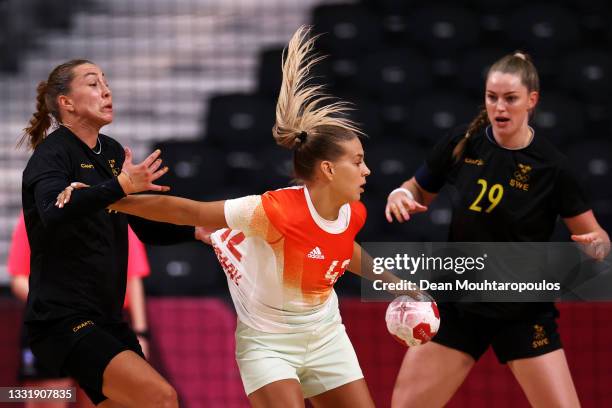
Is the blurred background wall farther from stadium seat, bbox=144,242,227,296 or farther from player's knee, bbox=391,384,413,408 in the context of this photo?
player's knee, bbox=391,384,413,408

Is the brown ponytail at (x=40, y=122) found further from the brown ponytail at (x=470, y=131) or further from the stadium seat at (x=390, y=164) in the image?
the stadium seat at (x=390, y=164)

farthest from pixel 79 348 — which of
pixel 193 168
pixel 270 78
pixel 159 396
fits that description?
pixel 270 78

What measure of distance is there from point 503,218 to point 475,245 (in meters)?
0.20

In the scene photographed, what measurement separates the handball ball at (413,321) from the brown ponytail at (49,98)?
1.68m

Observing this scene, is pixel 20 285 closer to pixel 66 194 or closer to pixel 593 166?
pixel 66 194

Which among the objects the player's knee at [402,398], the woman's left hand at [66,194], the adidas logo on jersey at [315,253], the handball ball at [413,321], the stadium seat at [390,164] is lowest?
the player's knee at [402,398]

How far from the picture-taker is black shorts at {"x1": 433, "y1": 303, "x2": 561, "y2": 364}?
16.1 feet

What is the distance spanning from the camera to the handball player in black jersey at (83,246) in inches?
161

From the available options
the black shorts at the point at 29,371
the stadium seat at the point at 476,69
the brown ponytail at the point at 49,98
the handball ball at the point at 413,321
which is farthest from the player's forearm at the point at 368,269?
the stadium seat at the point at 476,69

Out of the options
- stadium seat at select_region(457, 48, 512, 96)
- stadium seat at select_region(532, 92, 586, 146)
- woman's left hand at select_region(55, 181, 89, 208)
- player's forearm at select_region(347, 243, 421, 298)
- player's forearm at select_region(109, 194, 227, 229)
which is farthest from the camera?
stadium seat at select_region(457, 48, 512, 96)

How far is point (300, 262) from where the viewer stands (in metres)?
→ 4.43

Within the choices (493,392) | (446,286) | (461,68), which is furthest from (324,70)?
(446,286)

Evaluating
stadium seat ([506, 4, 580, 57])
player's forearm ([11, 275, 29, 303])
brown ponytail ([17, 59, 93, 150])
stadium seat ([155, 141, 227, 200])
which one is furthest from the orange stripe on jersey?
stadium seat ([506, 4, 580, 57])

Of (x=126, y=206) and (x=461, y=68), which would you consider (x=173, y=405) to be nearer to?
(x=126, y=206)
